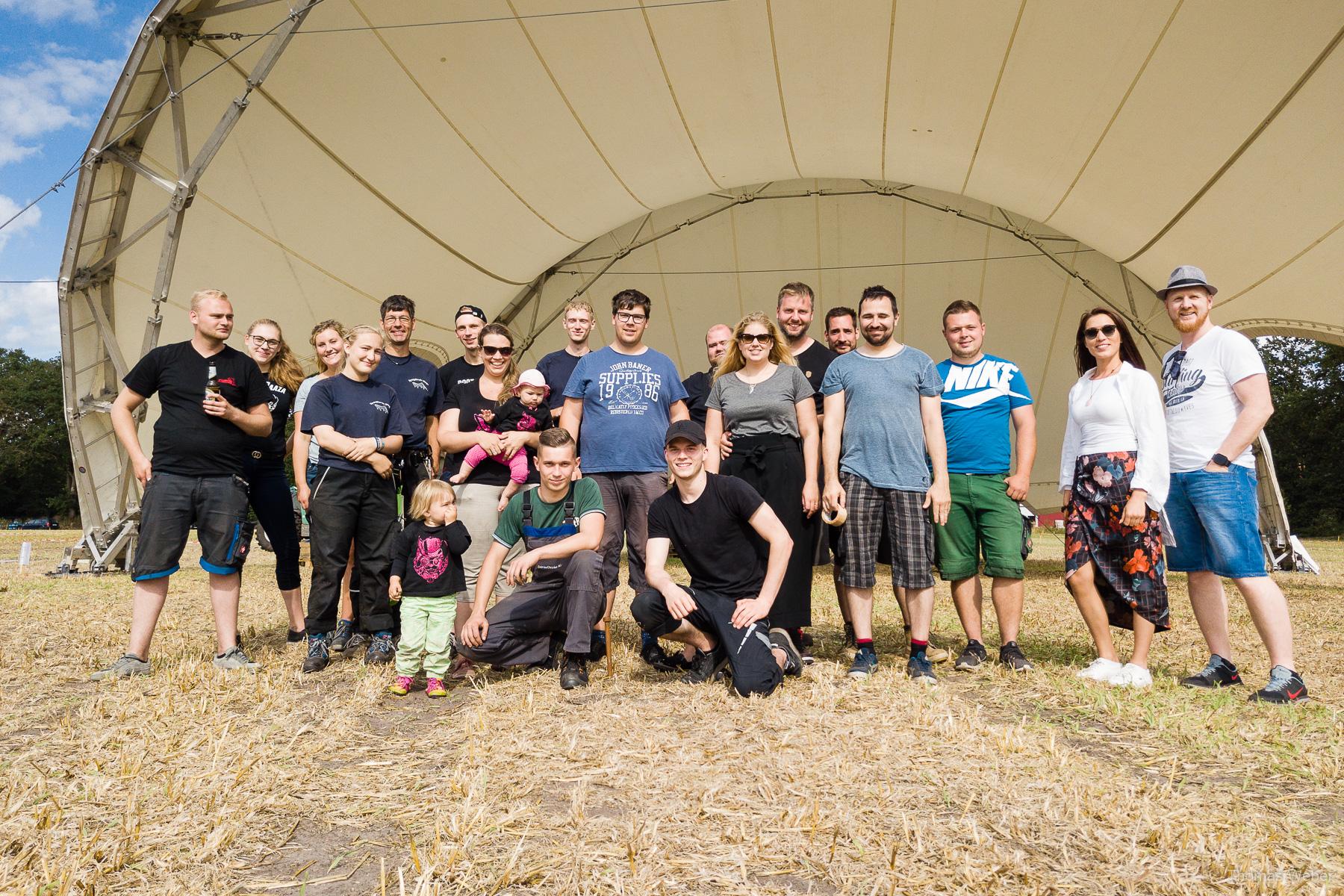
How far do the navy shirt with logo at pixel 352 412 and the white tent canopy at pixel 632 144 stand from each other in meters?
3.72

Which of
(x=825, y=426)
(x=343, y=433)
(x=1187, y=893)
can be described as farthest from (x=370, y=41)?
(x=1187, y=893)

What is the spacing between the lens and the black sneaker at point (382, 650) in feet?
12.2

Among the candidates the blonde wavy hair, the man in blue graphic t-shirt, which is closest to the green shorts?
the man in blue graphic t-shirt

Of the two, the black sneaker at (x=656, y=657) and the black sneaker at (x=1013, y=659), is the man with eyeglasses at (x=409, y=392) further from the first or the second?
the black sneaker at (x=1013, y=659)

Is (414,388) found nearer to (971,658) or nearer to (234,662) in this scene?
(234,662)

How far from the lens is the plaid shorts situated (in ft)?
11.3

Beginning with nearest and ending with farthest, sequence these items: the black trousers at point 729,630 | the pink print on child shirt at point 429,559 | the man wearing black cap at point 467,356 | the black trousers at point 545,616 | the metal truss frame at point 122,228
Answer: the black trousers at point 729,630 < the pink print on child shirt at point 429,559 < the black trousers at point 545,616 < the man wearing black cap at point 467,356 < the metal truss frame at point 122,228

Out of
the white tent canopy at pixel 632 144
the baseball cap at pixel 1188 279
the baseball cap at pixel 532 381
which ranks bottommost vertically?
the baseball cap at pixel 532 381

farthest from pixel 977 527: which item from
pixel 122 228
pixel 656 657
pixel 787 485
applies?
pixel 122 228

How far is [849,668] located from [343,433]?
2539 millimetres

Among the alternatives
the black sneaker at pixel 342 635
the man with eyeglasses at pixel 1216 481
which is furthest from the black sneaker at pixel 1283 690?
the black sneaker at pixel 342 635

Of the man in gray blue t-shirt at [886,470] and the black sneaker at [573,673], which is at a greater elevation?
the man in gray blue t-shirt at [886,470]

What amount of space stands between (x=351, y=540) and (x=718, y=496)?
5.95 ft

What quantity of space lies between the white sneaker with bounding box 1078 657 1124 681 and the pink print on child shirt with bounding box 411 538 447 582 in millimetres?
2628
